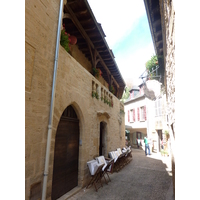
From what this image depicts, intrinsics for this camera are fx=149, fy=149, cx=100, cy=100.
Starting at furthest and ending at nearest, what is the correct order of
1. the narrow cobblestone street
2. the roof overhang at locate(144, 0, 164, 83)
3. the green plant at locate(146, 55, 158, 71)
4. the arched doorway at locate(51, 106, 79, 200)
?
the green plant at locate(146, 55, 158, 71) → the roof overhang at locate(144, 0, 164, 83) → the narrow cobblestone street → the arched doorway at locate(51, 106, 79, 200)

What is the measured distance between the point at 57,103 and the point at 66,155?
5.20 feet

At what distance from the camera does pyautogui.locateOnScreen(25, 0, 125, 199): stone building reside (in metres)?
2.66

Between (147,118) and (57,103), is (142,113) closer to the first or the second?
(147,118)

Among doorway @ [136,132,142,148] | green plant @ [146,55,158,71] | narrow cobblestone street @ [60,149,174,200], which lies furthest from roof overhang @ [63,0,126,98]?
doorway @ [136,132,142,148]

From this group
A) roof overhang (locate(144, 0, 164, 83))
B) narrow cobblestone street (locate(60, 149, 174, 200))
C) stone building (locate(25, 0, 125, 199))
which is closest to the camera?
stone building (locate(25, 0, 125, 199))

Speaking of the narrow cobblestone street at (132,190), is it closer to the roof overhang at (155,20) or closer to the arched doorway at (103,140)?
the arched doorway at (103,140)

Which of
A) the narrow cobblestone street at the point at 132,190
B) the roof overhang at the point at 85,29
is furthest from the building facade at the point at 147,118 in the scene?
the narrow cobblestone street at the point at 132,190

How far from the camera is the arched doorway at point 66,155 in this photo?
12.0 feet

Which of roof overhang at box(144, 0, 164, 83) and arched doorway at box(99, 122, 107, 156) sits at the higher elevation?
roof overhang at box(144, 0, 164, 83)

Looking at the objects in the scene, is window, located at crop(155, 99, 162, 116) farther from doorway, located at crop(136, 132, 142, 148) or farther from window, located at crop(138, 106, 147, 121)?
doorway, located at crop(136, 132, 142, 148)

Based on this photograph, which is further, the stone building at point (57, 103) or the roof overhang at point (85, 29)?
the roof overhang at point (85, 29)
